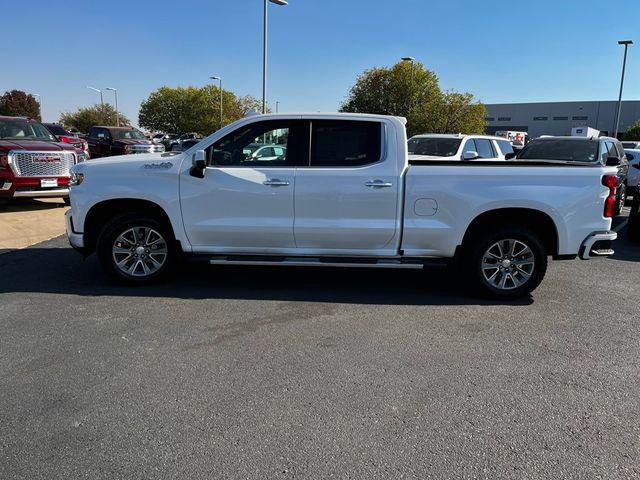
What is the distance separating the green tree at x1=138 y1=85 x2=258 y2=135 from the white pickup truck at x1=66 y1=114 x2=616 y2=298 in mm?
67588

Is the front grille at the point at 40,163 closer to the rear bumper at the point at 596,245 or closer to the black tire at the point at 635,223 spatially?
the rear bumper at the point at 596,245

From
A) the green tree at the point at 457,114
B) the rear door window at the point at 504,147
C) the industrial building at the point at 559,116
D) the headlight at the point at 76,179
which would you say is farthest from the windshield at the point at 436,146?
the industrial building at the point at 559,116

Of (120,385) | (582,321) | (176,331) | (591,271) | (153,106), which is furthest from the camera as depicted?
(153,106)

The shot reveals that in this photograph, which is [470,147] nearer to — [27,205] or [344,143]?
[344,143]

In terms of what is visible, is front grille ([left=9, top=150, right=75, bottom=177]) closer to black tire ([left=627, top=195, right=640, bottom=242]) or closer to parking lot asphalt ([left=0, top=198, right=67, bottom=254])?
parking lot asphalt ([left=0, top=198, right=67, bottom=254])

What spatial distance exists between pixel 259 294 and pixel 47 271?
114 inches

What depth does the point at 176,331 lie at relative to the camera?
461cm

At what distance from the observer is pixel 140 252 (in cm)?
581

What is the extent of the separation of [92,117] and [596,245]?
9007 centimetres

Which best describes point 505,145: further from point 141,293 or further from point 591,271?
point 141,293

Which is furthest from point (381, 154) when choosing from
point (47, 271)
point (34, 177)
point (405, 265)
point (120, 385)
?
point (34, 177)

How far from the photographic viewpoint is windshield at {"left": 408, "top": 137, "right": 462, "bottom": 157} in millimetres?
12734

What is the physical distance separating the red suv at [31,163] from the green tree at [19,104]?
267 feet

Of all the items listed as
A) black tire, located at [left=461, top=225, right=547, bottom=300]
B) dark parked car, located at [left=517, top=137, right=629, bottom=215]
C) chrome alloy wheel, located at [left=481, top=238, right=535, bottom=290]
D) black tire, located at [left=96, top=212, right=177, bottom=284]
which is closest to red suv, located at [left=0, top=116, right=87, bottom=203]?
black tire, located at [left=96, top=212, right=177, bottom=284]
